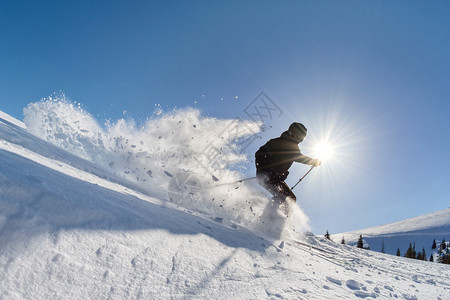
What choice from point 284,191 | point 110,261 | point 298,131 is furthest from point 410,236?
point 110,261

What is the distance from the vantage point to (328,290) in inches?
106

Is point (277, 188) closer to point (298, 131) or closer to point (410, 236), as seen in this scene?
point (298, 131)

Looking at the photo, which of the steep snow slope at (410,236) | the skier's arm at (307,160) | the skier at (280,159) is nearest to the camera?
the skier at (280,159)

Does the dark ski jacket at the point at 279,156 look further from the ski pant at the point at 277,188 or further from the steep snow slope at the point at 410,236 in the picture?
the steep snow slope at the point at 410,236

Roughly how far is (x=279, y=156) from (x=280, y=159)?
10 centimetres

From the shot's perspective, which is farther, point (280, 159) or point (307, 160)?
point (307, 160)

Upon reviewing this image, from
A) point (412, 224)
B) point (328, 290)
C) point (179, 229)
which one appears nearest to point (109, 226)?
point (179, 229)

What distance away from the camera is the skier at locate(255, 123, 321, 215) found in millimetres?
7523

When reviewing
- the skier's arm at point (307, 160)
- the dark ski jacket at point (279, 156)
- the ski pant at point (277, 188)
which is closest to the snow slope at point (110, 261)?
the ski pant at point (277, 188)

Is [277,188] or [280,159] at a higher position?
[280,159]

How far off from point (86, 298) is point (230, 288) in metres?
1.18

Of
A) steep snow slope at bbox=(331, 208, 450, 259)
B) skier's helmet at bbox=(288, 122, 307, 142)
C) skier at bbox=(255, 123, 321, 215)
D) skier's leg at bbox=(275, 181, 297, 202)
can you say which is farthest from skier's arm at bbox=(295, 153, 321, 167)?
steep snow slope at bbox=(331, 208, 450, 259)

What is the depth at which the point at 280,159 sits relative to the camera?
24.8 ft

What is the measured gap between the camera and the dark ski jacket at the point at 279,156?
7555 mm
